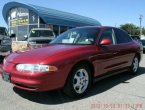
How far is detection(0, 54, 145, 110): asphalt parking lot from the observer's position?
16.5ft

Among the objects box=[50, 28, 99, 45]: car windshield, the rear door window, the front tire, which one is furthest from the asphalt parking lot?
the rear door window

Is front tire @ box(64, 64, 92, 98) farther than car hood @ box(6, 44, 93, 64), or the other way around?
front tire @ box(64, 64, 92, 98)

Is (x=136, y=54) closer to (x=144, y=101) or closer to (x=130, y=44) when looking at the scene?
(x=130, y=44)

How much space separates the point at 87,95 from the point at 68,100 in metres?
0.57

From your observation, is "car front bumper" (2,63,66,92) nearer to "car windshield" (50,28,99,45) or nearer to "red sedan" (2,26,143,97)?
"red sedan" (2,26,143,97)

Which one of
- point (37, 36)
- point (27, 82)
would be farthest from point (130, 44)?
point (37, 36)

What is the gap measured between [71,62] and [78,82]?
53cm

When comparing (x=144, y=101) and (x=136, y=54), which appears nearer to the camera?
(x=144, y=101)

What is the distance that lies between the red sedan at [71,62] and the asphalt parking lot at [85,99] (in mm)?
295

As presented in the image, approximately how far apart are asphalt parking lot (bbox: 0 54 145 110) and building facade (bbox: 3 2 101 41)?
97.3 feet

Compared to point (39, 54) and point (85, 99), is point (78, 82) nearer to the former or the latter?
point (85, 99)

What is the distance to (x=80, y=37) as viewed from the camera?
21.6 ft

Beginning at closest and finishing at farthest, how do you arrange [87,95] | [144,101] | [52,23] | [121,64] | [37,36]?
[144,101]
[87,95]
[121,64]
[37,36]
[52,23]

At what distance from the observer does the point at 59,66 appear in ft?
16.6
